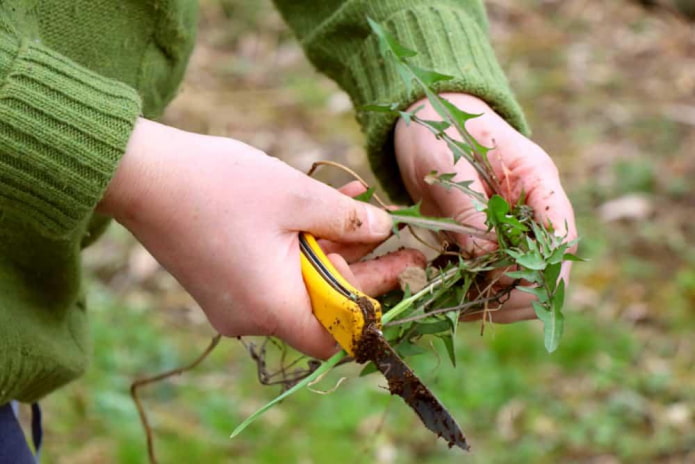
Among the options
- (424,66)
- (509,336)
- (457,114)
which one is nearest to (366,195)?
(457,114)

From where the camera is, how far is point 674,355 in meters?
2.89

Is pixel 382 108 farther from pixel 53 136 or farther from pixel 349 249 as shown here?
pixel 53 136

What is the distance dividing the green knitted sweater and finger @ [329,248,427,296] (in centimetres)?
24

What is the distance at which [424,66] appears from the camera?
140cm

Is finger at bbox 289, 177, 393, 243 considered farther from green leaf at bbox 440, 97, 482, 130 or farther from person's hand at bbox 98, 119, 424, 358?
green leaf at bbox 440, 97, 482, 130

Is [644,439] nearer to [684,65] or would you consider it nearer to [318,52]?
[318,52]

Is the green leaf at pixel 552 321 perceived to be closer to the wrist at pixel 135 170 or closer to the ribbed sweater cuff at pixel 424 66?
the ribbed sweater cuff at pixel 424 66

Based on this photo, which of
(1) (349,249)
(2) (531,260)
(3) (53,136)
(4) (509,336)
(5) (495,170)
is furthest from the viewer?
(4) (509,336)

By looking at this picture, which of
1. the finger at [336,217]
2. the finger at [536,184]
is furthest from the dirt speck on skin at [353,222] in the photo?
the finger at [536,184]

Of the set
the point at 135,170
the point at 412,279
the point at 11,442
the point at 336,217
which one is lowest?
the point at 11,442

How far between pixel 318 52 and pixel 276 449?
4.25 ft

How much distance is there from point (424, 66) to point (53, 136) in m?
0.60

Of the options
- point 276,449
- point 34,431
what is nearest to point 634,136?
point 276,449

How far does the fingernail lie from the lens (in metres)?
1.20
